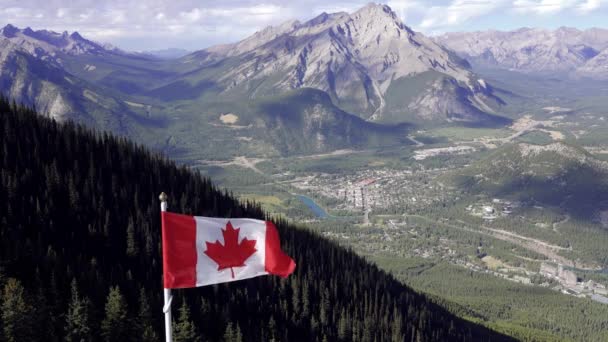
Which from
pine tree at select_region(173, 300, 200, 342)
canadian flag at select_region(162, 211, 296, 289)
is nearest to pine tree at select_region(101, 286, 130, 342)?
pine tree at select_region(173, 300, 200, 342)

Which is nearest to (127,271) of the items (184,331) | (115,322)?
(184,331)

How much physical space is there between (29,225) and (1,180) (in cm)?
1706

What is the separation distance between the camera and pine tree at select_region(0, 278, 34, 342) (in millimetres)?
58969

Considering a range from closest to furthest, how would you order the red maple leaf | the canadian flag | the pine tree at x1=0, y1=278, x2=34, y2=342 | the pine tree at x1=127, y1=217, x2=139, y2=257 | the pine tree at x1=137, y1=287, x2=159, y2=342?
the canadian flag
the red maple leaf
the pine tree at x1=0, y1=278, x2=34, y2=342
the pine tree at x1=137, y1=287, x2=159, y2=342
the pine tree at x1=127, y1=217, x2=139, y2=257

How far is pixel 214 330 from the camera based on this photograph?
86812mm

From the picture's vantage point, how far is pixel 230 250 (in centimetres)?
3703

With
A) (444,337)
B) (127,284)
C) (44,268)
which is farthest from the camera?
(444,337)

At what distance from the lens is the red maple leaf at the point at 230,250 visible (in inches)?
1438

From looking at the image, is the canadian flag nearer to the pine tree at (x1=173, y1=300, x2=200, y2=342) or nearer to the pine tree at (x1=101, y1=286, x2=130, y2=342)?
the pine tree at (x1=101, y1=286, x2=130, y2=342)

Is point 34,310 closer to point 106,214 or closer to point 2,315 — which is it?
point 2,315

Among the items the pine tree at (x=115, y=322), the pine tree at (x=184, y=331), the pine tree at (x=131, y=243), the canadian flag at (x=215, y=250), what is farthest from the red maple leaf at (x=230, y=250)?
the pine tree at (x=131, y=243)

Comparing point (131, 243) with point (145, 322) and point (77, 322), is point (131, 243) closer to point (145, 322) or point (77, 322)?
point (145, 322)

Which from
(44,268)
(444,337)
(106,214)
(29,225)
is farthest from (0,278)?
(444,337)

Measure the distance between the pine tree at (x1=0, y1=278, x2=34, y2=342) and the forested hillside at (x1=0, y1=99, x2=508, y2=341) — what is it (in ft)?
0.51
